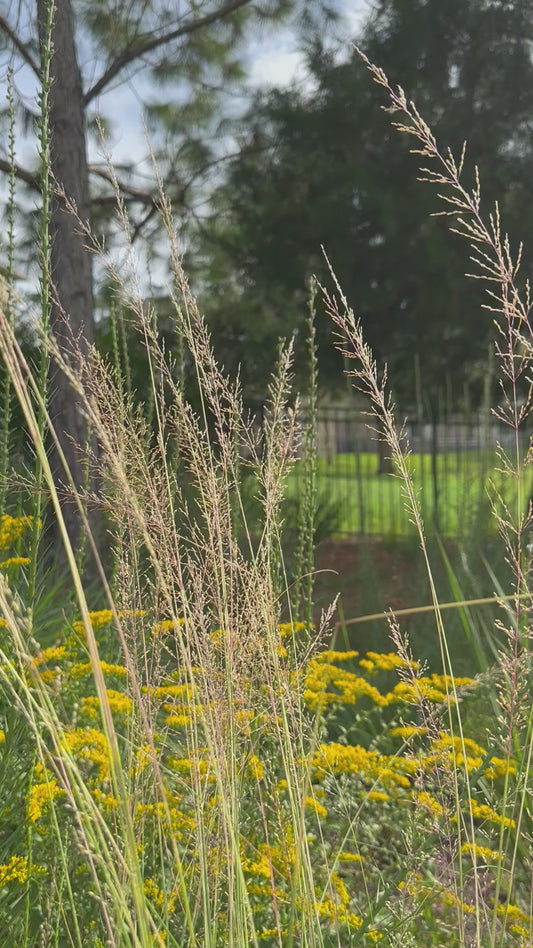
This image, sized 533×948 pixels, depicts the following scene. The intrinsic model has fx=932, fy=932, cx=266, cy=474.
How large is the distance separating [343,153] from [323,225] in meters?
0.67

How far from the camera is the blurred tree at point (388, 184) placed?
23.0ft

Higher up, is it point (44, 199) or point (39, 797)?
point (44, 199)

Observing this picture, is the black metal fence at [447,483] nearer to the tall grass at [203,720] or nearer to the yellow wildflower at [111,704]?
the tall grass at [203,720]

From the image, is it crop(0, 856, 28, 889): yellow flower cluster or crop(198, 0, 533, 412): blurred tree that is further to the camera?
crop(198, 0, 533, 412): blurred tree

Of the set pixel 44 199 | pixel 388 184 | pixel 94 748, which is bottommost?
pixel 94 748

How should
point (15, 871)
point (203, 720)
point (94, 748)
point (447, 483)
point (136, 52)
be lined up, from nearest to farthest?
point (203, 720)
point (15, 871)
point (94, 748)
point (447, 483)
point (136, 52)

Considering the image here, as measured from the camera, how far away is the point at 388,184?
7.12 metres

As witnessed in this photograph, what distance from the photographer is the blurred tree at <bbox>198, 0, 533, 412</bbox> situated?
7.02 m

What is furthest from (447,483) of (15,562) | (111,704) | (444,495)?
(111,704)

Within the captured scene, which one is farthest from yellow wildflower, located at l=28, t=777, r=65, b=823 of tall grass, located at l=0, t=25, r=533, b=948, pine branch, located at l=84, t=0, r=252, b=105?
pine branch, located at l=84, t=0, r=252, b=105

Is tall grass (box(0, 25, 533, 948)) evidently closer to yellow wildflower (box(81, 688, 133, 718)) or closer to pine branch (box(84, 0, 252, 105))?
yellow wildflower (box(81, 688, 133, 718))

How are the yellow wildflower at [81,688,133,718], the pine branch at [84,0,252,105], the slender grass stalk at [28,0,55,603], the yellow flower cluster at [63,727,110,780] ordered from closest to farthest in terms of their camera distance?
the slender grass stalk at [28,0,55,603], the yellow flower cluster at [63,727,110,780], the yellow wildflower at [81,688,133,718], the pine branch at [84,0,252,105]

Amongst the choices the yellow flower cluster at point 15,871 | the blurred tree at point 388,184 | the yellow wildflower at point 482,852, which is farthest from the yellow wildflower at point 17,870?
the blurred tree at point 388,184

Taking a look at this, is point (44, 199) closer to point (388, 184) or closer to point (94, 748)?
point (94, 748)
